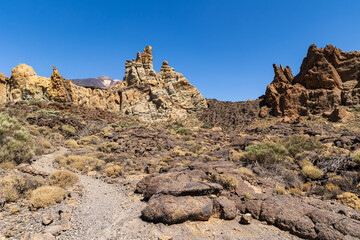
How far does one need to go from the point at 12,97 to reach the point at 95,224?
38712 mm

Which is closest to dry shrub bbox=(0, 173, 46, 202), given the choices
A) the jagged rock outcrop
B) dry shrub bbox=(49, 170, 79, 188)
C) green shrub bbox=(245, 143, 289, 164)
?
dry shrub bbox=(49, 170, 79, 188)

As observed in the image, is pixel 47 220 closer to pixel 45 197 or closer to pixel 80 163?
pixel 45 197

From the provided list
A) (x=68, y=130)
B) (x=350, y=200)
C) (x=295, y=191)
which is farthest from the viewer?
(x=68, y=130)

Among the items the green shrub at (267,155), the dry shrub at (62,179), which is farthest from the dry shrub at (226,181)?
the dry shrub at (62,179)

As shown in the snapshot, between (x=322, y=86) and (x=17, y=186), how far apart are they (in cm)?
4962

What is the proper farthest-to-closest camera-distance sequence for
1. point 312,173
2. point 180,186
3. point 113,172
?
point 113,172
point 312,173
point 180,186

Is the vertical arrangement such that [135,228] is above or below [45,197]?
below

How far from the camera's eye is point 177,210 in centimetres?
452

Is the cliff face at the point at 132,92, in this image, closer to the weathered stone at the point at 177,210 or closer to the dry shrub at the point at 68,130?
the dry shrub at the point at 68,130

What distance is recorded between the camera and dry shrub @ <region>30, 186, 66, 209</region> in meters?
5.21

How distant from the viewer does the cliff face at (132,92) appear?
31359 mm

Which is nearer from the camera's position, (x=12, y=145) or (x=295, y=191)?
(x=295, y=191)

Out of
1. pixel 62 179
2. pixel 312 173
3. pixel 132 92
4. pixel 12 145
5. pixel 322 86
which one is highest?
pixel 322 86

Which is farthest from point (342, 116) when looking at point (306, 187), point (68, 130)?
point (68, 130)
